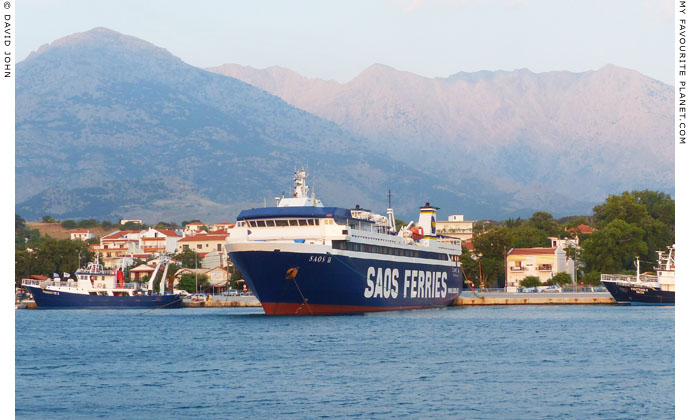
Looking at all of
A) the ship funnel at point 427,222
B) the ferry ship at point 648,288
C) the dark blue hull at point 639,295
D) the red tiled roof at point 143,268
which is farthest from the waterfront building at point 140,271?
the dark blue hull at point 639,295

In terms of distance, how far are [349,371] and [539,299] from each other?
6920 cm

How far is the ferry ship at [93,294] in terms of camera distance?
107 metres

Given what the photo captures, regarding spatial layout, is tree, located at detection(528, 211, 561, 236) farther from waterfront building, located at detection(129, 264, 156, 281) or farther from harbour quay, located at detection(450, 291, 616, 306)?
waterfront building, located at detection(129, 264, 156, 281)

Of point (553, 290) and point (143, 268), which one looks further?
point (143, 268)

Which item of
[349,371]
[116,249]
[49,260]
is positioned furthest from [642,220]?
[116,249]

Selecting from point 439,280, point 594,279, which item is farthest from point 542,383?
point 594,279

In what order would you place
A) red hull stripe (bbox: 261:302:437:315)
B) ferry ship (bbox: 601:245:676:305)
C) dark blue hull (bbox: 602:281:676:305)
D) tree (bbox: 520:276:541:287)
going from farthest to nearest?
tree (bbox: 520:276:541:287) → dark blue hull (bbox: 602:281:676:305) → ferry ship (bbox: 601:245:676:305) → red hull stripe (bbox: 261:302:437:315)

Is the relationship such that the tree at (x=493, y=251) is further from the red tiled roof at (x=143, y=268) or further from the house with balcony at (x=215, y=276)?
the red tiled roof at (x=143, y=268)

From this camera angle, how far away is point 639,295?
96938 millimetres

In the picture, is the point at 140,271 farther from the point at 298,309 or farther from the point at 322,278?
the point at 322,278

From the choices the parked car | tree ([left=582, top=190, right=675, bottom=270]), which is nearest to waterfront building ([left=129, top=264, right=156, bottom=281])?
the parked car

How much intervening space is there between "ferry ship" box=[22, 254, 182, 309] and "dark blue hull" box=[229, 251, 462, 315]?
1450 inches

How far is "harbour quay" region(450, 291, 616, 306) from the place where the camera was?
105000 mm

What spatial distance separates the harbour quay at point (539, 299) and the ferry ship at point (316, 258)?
25111 mm
